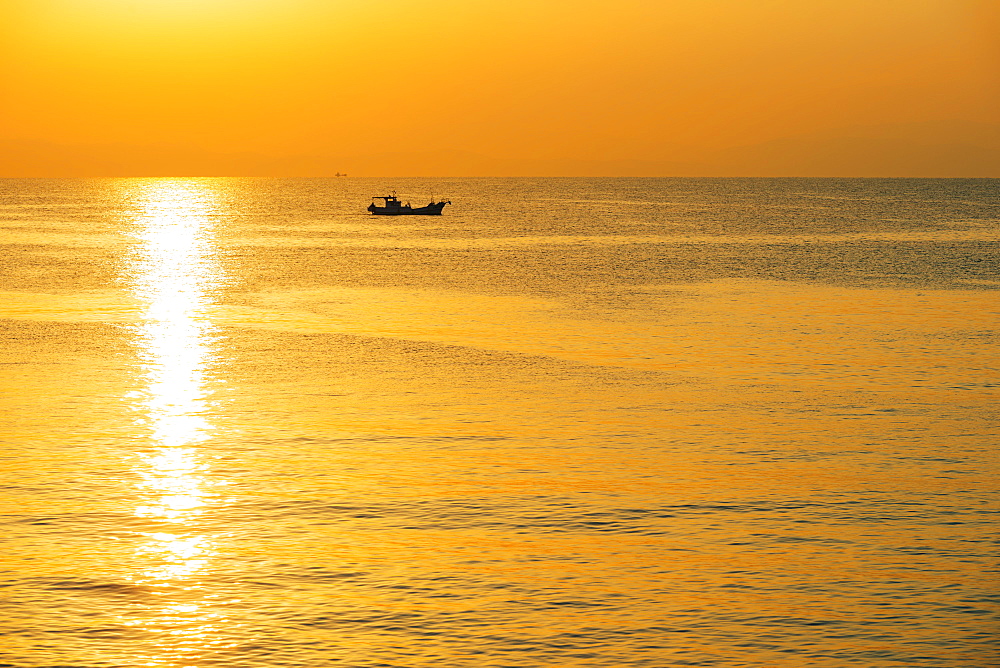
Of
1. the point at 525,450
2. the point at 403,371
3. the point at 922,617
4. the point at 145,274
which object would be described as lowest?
the point at 922,617

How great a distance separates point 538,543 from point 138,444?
12.8 meters

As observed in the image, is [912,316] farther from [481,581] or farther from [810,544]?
[481,581]

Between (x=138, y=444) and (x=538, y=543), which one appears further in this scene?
(x=138, y=444)

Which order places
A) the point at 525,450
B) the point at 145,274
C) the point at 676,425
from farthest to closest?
the point at 145,274
the point at 676,425
the point at 525,450

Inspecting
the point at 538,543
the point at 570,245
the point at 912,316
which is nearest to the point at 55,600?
the point at 538,543

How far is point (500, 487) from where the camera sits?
27375mm

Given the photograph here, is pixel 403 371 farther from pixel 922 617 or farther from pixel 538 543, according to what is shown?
pixel 922 617

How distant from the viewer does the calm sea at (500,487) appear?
753 inches

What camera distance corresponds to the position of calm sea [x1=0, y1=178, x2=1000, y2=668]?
1912cm

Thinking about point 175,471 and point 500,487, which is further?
point 175,471

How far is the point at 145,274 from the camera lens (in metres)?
93.4

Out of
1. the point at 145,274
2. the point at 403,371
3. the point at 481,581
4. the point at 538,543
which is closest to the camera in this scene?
the point at 481,581

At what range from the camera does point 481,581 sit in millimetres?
21250

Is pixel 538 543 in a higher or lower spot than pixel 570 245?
lower
